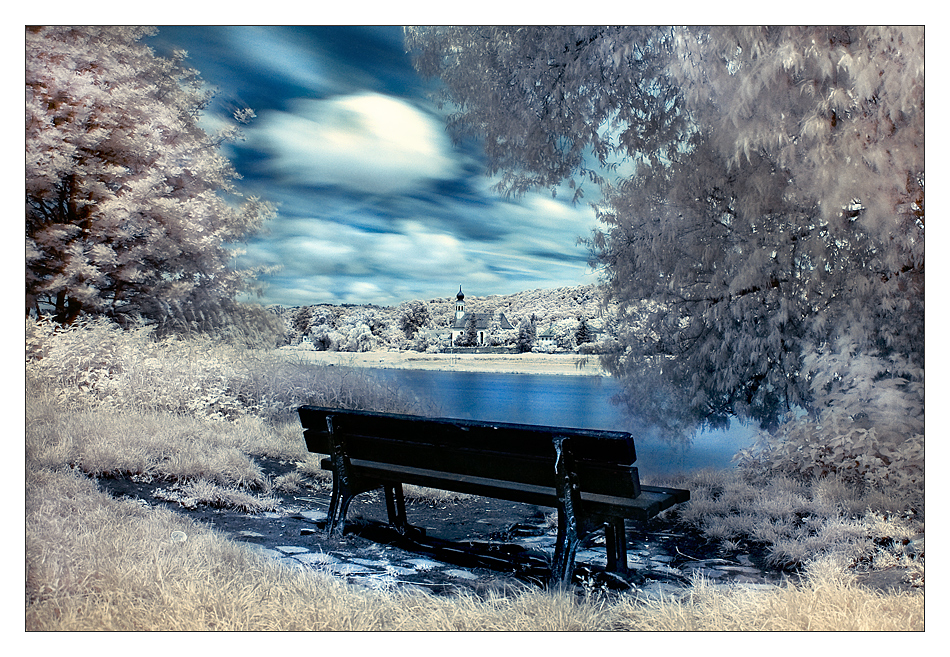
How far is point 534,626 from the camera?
2775mm

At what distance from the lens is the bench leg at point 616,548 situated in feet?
9.84

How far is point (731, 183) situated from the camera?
4.32 m

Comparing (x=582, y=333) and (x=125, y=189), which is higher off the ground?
(x=125, y=189)

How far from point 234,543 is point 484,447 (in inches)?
54.2

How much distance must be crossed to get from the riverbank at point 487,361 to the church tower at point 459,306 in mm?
309

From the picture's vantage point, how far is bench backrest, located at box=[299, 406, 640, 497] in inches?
104

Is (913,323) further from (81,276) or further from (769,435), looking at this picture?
(81,276)

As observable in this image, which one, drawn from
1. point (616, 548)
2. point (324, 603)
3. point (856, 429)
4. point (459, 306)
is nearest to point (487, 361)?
point (459, 306)

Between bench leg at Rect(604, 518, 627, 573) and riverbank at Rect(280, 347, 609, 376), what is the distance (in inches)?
66.6

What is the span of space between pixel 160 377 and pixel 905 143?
15.3ft

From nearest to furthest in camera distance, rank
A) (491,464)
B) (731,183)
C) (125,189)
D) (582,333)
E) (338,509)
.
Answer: (491,464)
(338,509)
(125,189)
(731,183)
(582,333)

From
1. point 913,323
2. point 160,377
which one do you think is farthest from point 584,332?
point 160,377

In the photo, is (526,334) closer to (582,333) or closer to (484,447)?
(582,333)

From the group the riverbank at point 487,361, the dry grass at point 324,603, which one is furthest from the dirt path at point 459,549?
the riverbank at point 487,361
